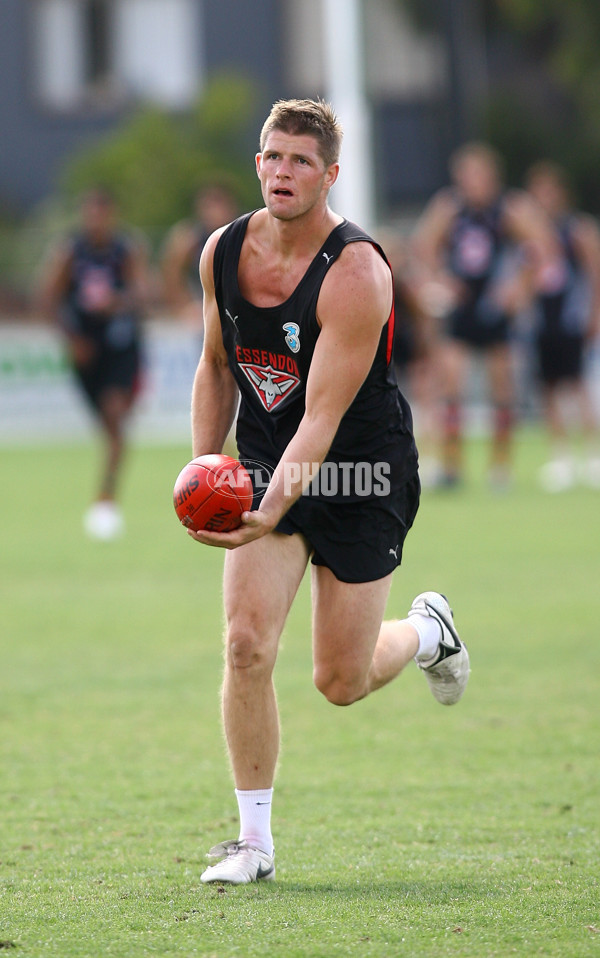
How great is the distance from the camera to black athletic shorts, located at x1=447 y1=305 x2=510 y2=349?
1427cm

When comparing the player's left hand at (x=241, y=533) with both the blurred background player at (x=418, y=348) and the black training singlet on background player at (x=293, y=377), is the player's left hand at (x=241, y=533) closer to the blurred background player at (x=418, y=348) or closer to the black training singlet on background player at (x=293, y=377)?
the black training singlet on background player at (x=293, y=377)

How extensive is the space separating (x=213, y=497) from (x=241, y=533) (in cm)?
13

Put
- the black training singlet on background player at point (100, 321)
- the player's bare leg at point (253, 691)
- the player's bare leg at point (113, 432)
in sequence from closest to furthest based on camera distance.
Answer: the player's bare leg at point (253, 691) < the player's bare leg at point (113, 432) < the black training singlet on background player at point (100, 321)

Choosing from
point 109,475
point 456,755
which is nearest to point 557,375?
point 109,475

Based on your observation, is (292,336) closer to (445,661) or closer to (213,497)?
(213,497)

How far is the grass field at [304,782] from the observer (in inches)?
155

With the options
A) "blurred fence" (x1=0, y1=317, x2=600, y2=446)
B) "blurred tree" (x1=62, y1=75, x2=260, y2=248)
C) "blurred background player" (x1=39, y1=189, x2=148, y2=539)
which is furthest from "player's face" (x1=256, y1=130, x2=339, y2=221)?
"blurred tree" (x1=62, y1=75, x2=260, y2=248)

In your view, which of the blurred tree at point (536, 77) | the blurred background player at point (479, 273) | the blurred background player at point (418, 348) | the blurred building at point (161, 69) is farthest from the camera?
the blurred building at point (161, 69)

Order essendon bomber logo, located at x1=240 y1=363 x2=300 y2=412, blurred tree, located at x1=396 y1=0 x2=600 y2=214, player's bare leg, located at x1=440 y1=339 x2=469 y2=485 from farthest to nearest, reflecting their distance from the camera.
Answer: blurred tree, located at x1=396 y1=0 x2=600 y2=214, player's bare leg, located at x1=440 y1=339 x2=469 y2=485, essendon bomber logo, located at x1=240 y1=363 x2=300 y2=412

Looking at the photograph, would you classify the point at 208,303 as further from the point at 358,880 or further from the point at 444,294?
the point at 444,294

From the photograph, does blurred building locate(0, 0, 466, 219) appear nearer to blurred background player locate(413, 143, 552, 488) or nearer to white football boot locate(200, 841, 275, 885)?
blurred background player locate(413, 143, 552, 488)

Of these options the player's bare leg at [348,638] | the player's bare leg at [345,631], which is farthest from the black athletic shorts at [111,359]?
the player's bare leg at [345,631]

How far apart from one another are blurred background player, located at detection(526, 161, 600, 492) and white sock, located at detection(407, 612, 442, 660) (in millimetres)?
9934

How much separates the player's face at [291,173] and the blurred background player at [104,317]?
782 cm
